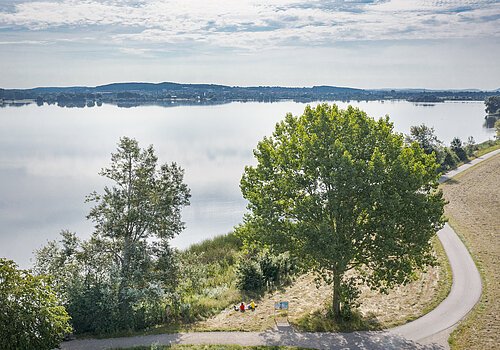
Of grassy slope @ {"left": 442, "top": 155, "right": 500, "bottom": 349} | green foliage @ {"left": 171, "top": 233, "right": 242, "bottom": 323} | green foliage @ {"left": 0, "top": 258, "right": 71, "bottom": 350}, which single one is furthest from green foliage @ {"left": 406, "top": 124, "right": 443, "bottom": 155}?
green foliage @ {"left": 0, "top": 258, "right": 71, "bottom": 350}

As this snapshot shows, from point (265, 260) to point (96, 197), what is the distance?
40.0 ft

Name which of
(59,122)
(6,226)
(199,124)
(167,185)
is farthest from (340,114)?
(59,122)

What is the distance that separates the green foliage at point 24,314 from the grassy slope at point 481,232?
16947mm

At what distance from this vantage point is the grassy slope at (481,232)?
21047mm

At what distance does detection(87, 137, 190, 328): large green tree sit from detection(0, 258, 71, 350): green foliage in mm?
5879

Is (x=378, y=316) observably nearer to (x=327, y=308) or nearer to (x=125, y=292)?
(x=327, y=308)

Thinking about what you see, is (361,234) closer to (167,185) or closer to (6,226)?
(167,185)

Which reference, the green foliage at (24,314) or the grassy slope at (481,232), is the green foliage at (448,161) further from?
the green foliage at (24,314)

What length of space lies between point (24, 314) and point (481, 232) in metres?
34.2

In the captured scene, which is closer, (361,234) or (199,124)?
(361,234)

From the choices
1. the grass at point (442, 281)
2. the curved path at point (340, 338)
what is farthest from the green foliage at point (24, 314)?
the grass at point (442, 281)

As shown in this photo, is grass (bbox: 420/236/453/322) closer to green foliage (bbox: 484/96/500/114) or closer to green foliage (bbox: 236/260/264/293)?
green foliage (bbox: 236/260/264/293)

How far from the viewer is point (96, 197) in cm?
2411

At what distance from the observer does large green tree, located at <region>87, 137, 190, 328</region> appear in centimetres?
2395
